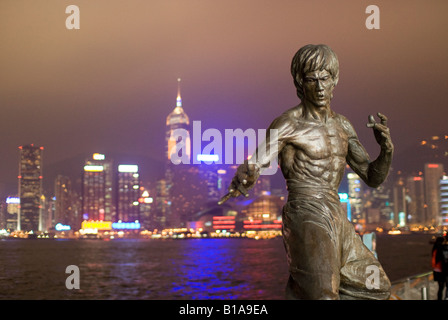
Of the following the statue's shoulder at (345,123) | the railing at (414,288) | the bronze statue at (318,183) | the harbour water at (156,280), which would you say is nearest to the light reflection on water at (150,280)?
Answer: the harbour water at (156,280)

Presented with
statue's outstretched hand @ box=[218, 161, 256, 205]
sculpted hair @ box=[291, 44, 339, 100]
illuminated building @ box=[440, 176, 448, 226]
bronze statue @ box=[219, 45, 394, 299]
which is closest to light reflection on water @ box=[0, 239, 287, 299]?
bronze statue @ box=[219, 45, 394, 299]

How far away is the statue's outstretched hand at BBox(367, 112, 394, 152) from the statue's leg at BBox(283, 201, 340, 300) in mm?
756

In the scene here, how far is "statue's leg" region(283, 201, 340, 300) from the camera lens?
4629 millimetres

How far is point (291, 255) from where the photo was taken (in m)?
4.81

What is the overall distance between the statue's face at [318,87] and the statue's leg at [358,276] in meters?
1.03

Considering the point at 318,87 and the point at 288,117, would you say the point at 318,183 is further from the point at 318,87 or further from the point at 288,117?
the point at 318,87

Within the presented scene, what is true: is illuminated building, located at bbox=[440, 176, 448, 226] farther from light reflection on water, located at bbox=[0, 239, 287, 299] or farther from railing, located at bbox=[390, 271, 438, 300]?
railing, located at bbox=[390, 271, 438, 300]

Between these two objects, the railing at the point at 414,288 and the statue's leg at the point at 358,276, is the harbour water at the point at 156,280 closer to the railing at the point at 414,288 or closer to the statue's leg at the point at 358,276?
the railing at the point at 414,288

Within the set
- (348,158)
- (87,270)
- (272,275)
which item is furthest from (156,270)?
(348,158)

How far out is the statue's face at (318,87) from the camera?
4992 millimetres

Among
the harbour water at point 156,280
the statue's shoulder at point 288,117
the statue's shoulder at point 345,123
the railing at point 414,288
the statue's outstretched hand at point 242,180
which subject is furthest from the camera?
the harbour water at point 156,280

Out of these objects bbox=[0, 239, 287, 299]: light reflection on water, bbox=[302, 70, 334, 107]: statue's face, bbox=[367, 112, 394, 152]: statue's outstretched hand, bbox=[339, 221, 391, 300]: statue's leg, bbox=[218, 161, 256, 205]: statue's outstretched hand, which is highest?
bbox=[302, 70, 334, 107]: statue's face
